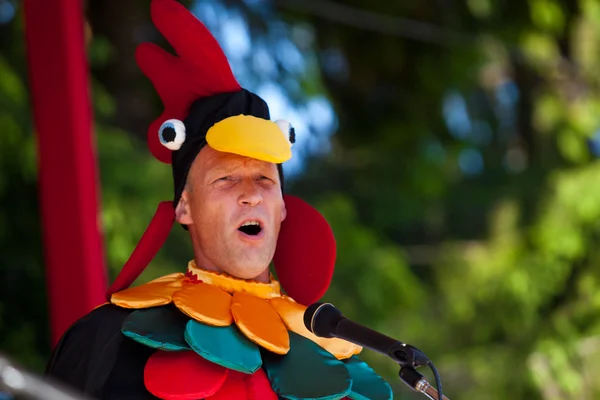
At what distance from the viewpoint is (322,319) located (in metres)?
1.56

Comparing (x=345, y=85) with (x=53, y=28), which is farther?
(x=345, y=85)

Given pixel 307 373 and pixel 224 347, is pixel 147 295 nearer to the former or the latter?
pixel 224 347

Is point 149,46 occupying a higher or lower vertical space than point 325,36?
lower

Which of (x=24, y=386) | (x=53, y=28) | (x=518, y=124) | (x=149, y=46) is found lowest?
(x=24, y=386)

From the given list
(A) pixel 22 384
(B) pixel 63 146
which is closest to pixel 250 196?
(A) pixel 22 384

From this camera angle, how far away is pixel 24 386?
0.90 m

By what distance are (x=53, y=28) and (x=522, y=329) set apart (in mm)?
3320

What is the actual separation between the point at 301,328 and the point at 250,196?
236mm

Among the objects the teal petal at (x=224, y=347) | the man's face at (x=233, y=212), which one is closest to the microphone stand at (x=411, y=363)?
the teal petal at (x=224, y=347)

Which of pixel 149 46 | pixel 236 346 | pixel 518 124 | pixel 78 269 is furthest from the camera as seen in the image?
pixel 518 124

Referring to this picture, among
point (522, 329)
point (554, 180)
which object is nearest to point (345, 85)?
point (554, 180)

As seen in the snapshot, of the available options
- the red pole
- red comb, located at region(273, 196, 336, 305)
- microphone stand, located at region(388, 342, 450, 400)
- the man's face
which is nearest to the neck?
the man's face

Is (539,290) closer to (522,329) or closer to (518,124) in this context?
(522,329)

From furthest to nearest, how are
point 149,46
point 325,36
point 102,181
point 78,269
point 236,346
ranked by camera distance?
point 325,36 → point 102,181 → point 78,269 → point 149,46 → point 236,346
